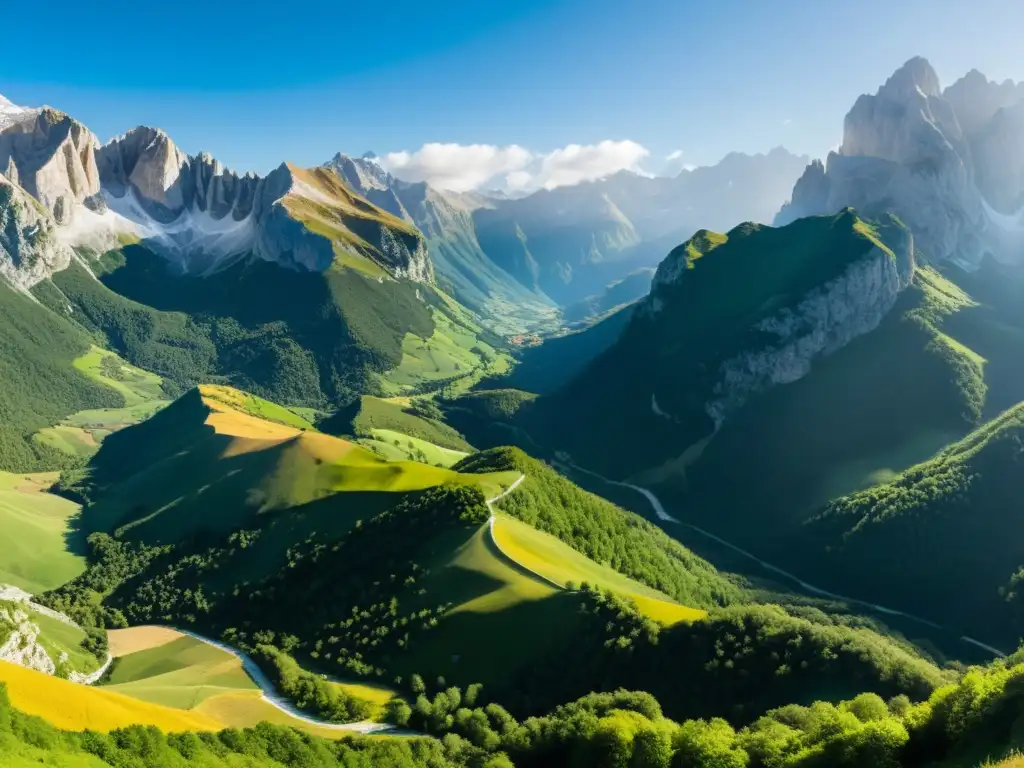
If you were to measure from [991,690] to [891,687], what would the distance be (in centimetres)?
4017

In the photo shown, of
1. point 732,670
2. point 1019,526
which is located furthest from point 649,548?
point 1019,526

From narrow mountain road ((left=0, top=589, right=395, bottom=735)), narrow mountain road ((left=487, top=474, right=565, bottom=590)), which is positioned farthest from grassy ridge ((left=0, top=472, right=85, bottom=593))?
narrow mountain road ((left=487, top=474, right=565, bottom=590))

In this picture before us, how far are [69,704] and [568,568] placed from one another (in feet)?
257

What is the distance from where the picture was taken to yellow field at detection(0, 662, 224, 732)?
2344 inches

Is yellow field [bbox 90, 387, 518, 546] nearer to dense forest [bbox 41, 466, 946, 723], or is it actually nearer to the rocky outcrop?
dense forest [bbox 41, 466, 946, 723]

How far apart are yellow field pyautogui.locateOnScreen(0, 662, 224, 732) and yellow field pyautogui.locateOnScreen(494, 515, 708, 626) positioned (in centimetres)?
5944

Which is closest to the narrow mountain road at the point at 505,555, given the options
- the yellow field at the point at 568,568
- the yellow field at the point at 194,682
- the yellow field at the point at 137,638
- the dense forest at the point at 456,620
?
the yellow field at the point at 568,568

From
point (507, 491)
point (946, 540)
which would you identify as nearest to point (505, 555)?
point (507, 491)

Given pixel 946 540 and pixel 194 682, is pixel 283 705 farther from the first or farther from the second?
pixel 946 540

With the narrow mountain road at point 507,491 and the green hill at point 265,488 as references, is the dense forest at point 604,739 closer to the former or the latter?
the narrow mountain road at point 507,491

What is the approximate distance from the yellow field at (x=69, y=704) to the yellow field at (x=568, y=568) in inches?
2340

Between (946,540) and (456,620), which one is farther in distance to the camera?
(946,540)

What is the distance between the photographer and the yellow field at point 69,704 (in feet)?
195

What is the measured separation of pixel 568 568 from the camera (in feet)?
397
